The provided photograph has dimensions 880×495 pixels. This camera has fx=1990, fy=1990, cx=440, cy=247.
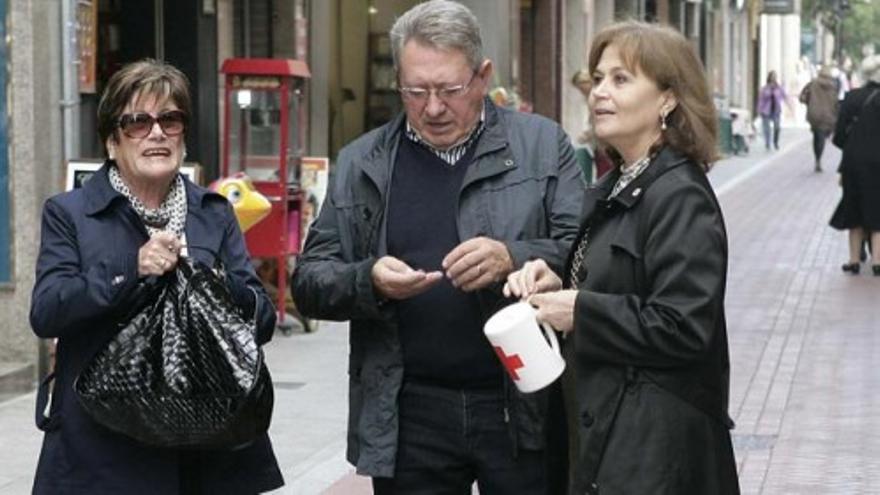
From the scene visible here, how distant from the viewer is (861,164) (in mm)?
17500

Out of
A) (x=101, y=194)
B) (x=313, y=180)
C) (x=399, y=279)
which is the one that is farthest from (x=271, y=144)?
(x=399, y=279)

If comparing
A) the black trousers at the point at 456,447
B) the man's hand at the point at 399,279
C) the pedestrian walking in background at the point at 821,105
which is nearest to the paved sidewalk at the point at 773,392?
the black trousers at the point at 456,447

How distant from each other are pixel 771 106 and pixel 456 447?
3862cm

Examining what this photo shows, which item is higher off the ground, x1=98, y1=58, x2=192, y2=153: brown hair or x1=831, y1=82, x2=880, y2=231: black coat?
x1=98, y1=58, x2=192, y2=153: brown hair

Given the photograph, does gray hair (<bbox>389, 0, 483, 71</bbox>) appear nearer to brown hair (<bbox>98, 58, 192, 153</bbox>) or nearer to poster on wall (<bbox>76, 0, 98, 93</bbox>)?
brown hair (<bbox>98, 58, 192, 153</bbox>)

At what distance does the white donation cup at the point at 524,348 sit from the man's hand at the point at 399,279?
328mm

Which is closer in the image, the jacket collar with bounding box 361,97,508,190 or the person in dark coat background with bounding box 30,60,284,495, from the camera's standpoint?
the person in dark coat background with bounding box 30,60,284,495

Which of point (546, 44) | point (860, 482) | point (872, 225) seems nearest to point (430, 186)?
point (860, 482)

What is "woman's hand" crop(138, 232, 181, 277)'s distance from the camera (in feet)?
14.2

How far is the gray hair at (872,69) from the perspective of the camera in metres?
17.7

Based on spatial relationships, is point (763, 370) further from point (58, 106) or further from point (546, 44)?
point (546, 44)

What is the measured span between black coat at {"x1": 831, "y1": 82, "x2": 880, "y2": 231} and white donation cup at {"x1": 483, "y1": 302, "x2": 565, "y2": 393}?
13641mm

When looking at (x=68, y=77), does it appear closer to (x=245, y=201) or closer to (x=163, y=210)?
(x=245, y=201)

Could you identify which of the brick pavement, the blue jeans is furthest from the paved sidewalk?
the blue jeans
